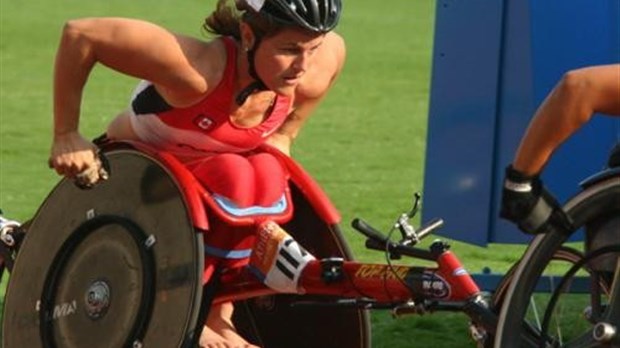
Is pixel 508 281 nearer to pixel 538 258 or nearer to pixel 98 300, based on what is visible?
pixel 538 258

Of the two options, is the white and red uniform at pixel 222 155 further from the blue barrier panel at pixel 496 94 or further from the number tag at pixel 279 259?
the blue barrier panel at pixel 496 94

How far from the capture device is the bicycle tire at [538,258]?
5047mm

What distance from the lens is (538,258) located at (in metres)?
5.16

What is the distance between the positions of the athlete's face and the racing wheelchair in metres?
0.36

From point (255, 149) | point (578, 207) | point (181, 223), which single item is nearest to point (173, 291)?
point (181, 223)

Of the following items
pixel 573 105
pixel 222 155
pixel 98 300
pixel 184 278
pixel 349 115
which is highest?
pixel 573 105

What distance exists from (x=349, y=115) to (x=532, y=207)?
9.43 m

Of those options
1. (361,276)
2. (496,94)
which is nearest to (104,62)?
(361,276)

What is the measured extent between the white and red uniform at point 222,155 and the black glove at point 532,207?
1.12 metres

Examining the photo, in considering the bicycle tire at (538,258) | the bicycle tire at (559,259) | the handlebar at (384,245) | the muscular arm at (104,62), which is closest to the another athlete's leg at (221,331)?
the handlebar at (384,245)

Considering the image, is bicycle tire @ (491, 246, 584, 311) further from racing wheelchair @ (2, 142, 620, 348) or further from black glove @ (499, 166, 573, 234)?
black glove @ (499, 166, 573, 234)

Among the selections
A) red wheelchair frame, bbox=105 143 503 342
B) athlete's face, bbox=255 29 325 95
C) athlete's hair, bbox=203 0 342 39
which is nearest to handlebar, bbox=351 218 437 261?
red wheelchair frame, bbox=105 143 503 342

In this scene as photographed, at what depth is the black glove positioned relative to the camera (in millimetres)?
5078

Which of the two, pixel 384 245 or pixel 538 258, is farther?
pixel 384 245
